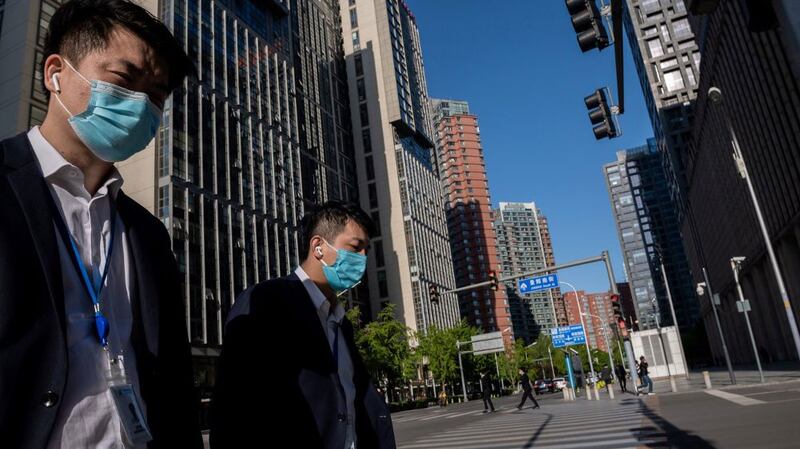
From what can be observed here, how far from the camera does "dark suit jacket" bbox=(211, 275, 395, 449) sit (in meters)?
2.50

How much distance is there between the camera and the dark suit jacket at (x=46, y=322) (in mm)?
1347

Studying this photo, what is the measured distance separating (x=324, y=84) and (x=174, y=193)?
43222mm

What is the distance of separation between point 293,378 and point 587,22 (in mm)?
6608

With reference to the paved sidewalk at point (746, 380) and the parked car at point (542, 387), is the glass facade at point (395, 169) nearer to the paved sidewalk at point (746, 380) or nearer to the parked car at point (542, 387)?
the parked car at point (542, 387)

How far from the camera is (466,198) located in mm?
145250

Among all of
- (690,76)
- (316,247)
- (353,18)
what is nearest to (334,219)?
(316,247)

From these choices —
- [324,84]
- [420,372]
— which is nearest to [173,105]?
[324,84]

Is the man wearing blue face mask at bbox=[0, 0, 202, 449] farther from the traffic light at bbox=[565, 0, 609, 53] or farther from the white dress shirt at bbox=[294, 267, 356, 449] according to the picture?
the traffic light at bbox=[565, 0, 609, 53]

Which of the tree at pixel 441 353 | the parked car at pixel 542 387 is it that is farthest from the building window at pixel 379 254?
the parked car at pixel 542 387

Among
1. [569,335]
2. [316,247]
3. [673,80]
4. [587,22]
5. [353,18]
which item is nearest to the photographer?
[316,247]

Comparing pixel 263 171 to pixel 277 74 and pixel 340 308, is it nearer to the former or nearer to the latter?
pixel 277 74

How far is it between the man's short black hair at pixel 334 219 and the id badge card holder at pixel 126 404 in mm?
2216

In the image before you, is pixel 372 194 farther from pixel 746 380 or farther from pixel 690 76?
pixel 746 380

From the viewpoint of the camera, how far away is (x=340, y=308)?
3.45 m
